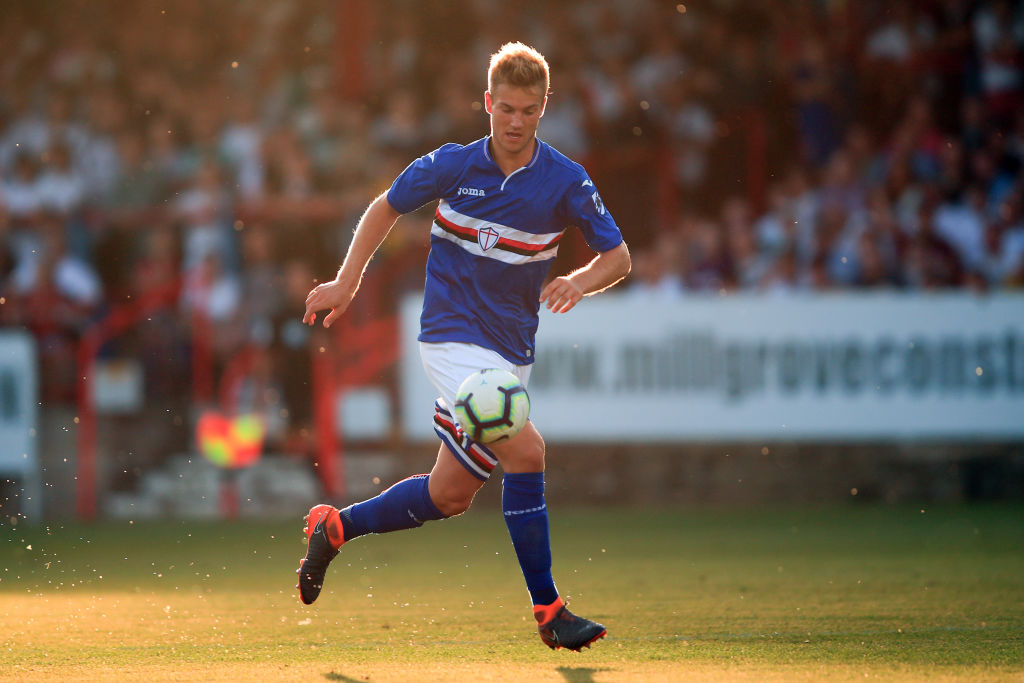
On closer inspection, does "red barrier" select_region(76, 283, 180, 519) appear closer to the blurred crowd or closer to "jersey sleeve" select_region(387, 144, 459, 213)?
the blurred crowd

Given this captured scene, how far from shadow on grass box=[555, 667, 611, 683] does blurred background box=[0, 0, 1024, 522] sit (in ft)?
19.6

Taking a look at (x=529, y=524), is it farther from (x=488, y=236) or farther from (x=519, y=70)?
(x=519, y=70)

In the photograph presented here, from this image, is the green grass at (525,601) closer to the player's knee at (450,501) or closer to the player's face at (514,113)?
the player's knee at (450,501)

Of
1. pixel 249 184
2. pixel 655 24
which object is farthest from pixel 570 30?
pixel 249 184

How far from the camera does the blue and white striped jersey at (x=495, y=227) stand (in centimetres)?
493

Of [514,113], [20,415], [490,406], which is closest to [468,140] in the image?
[20,415]

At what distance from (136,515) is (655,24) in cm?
658

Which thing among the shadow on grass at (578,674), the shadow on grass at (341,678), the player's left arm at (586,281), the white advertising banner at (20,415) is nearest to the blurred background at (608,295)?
the white advertising banner at (20,415)

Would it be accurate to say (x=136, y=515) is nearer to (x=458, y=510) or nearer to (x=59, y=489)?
(x=59, y=489)

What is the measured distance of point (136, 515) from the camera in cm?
1068

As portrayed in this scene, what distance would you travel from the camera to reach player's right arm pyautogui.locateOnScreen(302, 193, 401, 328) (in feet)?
16.2

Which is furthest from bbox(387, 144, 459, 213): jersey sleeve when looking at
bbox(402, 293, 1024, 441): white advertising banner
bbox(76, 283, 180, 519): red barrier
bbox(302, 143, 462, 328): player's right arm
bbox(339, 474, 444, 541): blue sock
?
bbox(76, 283, 180, 519): red barrier

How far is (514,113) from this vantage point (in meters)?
4.80

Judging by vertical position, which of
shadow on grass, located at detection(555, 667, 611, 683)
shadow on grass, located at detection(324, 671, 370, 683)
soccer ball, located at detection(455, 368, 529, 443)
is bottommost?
shadow on grass, located at detection(555, 667, 611, 683)
